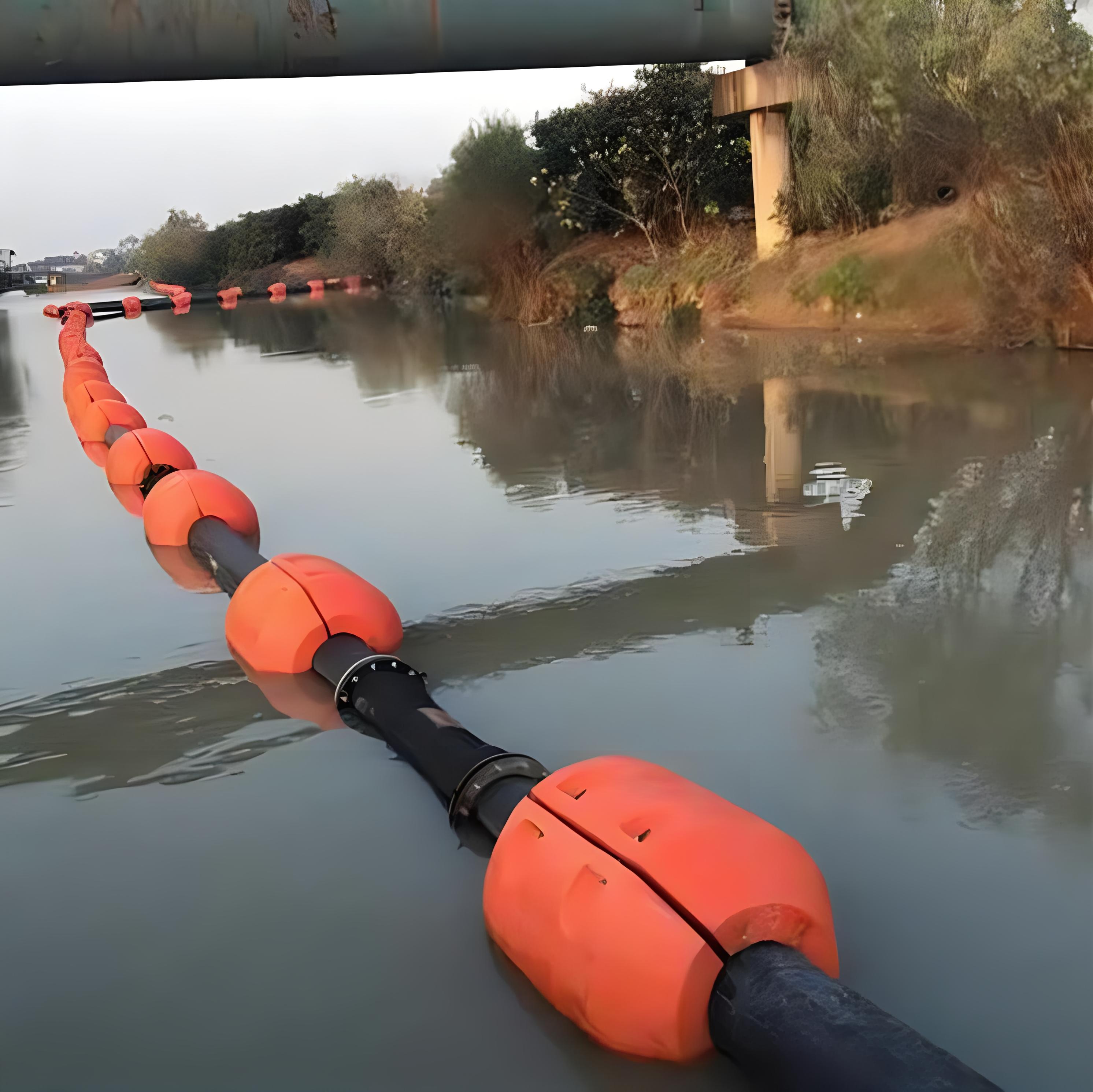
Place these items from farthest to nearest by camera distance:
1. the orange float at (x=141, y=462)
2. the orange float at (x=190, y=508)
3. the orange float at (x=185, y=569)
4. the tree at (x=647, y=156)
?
the tree at (x=647, y=156) → the orange float at (x=141, y=462) → the orange float at (x=190, y=508) → the orange float at (x=185, y=569)

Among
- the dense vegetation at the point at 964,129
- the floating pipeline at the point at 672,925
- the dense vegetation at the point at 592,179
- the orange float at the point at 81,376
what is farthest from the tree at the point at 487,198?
the floating pipeline at the point at 672,925

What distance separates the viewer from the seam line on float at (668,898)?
1544mm

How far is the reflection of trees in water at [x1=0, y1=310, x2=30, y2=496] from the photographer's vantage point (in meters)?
6.96

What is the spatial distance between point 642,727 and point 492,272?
15.7 m

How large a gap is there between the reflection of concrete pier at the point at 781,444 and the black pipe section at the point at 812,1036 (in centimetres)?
348

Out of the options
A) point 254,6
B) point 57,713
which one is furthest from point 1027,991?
point 254,6

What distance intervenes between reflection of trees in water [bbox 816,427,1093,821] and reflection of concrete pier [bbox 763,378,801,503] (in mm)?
766

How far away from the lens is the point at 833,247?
509 inches

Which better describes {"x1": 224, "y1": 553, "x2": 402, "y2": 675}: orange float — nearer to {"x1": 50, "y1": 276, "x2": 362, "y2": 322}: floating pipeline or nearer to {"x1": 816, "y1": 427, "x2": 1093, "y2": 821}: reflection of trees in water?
{"x1": 816, "y1": 427, "x2": 1093, "y2": 821}: reflection of trees in water

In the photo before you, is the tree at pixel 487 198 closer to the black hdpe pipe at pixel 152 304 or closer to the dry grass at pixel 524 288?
the dry grass at pixel 524 288

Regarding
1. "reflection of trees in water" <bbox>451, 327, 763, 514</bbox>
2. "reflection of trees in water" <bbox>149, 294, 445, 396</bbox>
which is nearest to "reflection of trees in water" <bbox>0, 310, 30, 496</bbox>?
"reflection of trees in water" <bbox>149, 294, 445, 396</bbox>

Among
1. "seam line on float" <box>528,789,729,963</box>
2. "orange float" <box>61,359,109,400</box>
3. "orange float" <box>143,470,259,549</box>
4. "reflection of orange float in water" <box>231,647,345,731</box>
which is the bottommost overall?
"reflection of orange float in water" <box>231,647,345,731</box>

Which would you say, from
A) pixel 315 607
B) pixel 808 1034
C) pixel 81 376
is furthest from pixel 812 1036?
pixel 81 376

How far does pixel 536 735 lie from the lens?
274 centimetres
